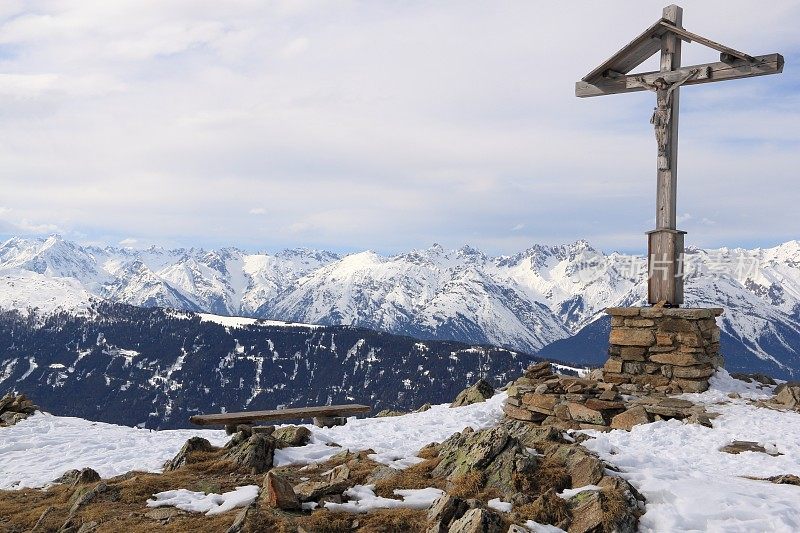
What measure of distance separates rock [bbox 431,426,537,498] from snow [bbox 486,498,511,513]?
10.9 inches

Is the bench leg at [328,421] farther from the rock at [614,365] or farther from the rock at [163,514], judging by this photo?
the rock at [163,514]

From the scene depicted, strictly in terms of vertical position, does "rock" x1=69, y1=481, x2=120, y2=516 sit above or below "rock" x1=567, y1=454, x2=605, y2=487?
below

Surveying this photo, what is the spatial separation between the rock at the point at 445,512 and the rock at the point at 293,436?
626cm

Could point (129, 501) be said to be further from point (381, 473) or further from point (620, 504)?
point (620, 504)

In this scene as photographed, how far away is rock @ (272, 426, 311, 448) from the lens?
14.9m

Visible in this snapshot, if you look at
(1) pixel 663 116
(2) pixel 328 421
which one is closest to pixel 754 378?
(1) pixel 663 116

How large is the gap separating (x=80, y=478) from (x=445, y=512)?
8382 mm

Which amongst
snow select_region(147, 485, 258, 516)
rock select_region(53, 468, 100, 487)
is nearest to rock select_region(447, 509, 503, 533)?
snow select_region(147, 485, 258, 516)

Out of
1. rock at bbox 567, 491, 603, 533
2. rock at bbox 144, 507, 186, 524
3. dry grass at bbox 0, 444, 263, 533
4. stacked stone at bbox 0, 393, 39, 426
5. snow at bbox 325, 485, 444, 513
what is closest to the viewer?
rock at bbox 567, 491, 603, 533

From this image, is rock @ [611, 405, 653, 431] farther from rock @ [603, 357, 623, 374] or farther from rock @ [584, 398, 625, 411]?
rock @ [603, 357, 623, 374]

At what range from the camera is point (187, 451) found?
566 inches

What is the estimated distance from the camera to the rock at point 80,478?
42.9 feet

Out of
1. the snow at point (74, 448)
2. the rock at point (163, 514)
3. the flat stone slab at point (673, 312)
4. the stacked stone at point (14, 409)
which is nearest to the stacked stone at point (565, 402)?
the flat stone slab at point (673, 312)

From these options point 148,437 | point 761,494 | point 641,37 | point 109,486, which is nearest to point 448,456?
point 761,494
